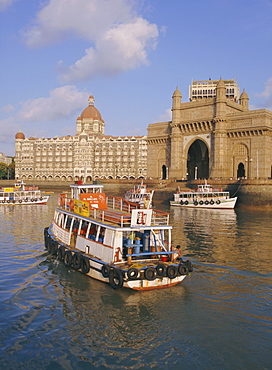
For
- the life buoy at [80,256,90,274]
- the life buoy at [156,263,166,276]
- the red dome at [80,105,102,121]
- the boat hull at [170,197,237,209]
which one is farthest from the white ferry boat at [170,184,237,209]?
the red dome at [80,105,102,121]

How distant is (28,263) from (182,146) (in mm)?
62571

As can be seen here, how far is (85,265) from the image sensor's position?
1680 centimetres

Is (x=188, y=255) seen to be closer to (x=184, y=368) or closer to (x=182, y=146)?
(x=184, y=368)


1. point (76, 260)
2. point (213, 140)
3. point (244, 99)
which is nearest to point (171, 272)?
point (76, 260)

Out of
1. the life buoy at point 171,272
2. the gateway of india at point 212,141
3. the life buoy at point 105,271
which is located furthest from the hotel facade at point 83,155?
the life buoy at point 171,272

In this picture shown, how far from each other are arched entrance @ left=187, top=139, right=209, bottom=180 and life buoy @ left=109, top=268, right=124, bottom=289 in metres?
69.1

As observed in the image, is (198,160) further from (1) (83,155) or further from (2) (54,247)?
(2) (54,247)

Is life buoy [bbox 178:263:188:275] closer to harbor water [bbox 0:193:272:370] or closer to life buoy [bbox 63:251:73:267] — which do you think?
harbor water [bbox 0:193:272:370]

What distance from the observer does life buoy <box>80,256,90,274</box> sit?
16.6 m

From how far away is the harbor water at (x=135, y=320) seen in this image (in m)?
10.3

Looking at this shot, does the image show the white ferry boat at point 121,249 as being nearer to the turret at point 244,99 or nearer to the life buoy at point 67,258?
the life buoy at point 67,258

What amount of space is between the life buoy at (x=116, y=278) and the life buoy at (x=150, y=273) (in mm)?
997

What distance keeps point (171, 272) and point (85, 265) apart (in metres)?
4.25

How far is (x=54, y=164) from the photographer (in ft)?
477
